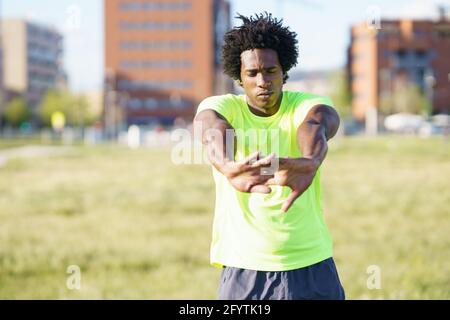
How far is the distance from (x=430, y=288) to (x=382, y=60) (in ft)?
299

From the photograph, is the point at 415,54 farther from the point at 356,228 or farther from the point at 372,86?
the point at 356,228

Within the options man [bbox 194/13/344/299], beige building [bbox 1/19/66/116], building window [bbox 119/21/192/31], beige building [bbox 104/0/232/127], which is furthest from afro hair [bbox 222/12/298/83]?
beige building [bbox 1/19/66/116]

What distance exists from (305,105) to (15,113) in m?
98.2

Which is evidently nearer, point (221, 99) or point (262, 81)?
point (262, 81)

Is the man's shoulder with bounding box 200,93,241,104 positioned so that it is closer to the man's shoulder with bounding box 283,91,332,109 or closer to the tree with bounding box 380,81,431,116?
the man's shoulder with bounding box 283,91,332,109

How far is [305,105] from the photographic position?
3.44 meters

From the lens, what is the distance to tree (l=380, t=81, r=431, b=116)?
301ft

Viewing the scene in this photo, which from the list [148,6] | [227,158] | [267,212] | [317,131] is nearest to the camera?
[227,158]

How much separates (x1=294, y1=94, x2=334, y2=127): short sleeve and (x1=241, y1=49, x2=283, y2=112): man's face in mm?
116

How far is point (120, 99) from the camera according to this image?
350ft

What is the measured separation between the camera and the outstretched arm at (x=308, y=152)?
2.95 meters

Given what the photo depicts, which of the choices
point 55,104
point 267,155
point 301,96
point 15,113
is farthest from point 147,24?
point 267,155

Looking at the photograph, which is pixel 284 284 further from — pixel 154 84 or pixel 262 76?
pixel 154 84

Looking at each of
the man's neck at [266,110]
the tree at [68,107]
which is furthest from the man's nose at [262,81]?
the tree at [68,107]
